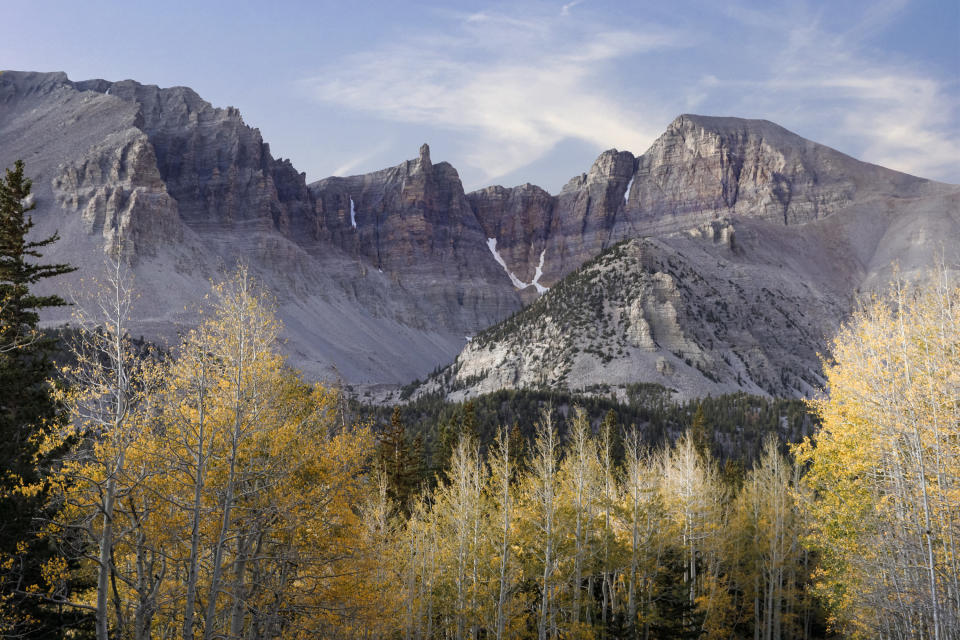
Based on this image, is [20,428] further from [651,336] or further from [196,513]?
[651,336]

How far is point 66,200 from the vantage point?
169 metres

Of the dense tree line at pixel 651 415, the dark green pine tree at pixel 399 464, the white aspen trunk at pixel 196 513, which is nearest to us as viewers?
the white aspen trunk at pixel 196 513

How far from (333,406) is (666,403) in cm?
11243

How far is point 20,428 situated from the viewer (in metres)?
19.1

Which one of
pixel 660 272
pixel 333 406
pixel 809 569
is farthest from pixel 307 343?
pixel 333 406

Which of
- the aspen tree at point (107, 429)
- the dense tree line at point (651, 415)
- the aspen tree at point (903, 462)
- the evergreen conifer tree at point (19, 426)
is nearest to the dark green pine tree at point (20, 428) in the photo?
the evergreen conifer tree at point (19, 426)

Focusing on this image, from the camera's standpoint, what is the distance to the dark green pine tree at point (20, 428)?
17.0 metres

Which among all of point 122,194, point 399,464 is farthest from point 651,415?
point 122,194

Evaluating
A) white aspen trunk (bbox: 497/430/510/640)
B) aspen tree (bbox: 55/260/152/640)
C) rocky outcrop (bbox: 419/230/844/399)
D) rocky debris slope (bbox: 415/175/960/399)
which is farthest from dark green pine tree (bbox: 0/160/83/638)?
rocky debris slope (bbox: 415/175/960/399)

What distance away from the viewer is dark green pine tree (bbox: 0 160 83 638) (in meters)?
17.0

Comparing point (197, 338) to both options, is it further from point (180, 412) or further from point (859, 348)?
point (859, 348)

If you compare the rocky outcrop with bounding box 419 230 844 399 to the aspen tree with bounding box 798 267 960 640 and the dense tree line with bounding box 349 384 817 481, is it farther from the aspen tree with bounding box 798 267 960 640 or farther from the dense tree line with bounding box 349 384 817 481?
the aspen tree with bounding box 798 267 960 640

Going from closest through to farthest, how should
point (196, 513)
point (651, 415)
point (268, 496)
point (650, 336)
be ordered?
point (196, 513)
point (268, 496)
point (651, 415)
point (650, 336)

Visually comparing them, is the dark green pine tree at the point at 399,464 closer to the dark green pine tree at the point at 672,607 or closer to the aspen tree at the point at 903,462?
the dark green pine tree at the point at 672,607
